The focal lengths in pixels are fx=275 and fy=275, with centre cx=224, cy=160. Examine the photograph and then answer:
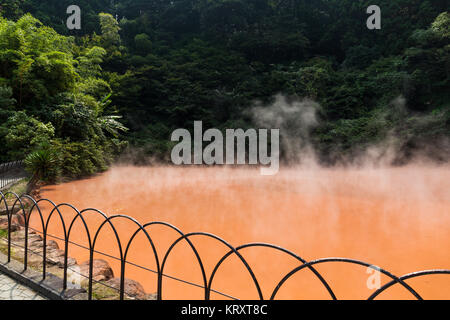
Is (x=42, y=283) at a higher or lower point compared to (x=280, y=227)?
higher

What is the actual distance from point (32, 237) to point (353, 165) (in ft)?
45.6

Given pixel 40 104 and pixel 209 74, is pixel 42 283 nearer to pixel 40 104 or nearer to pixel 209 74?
pixel 40 104

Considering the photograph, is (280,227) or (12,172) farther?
(12,172)

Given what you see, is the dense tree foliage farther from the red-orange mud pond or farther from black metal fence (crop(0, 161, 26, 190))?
the red-orange mud pond

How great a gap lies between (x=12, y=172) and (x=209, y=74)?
15.5 meters

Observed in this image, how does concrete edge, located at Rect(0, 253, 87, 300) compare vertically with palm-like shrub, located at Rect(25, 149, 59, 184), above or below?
below

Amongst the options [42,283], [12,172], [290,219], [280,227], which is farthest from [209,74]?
[42,283]

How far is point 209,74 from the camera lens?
2164 cm

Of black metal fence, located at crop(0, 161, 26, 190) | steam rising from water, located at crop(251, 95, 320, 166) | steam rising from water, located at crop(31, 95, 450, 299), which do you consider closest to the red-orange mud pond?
steam rising from water, located at crop(31, 95, 450, 299)

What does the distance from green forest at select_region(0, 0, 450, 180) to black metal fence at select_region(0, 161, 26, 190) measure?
400 mm

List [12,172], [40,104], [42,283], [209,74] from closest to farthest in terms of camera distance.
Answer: [42,283], [12,172], [40,104], [209,74]

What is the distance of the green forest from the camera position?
10.6 metres

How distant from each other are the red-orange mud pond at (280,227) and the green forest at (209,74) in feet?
10.7

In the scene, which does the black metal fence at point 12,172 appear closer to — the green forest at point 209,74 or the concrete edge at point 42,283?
the green forest at point 209,74
